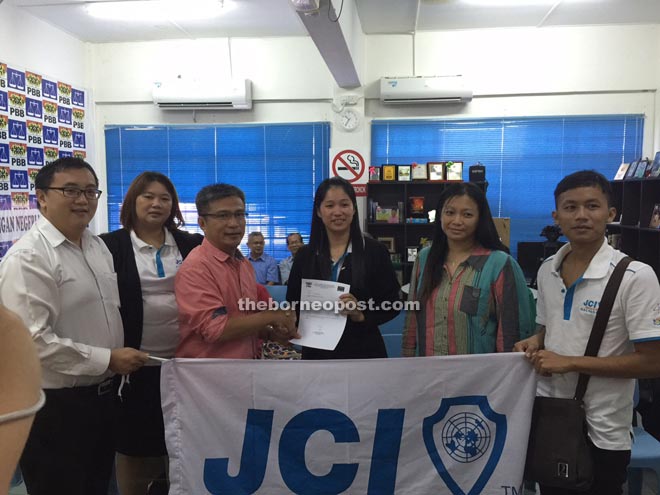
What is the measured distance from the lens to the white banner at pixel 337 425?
177 centimetres

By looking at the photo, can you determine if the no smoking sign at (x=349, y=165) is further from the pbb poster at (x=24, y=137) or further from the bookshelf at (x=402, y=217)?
the pbb poster at (x=24, y=137)

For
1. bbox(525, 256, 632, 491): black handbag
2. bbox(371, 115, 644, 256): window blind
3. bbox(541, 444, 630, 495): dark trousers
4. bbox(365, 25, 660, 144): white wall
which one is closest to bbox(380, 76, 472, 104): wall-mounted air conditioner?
bbox(365, 25, 660, 144): white wall

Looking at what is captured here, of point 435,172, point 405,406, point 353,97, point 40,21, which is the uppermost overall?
point 40,21

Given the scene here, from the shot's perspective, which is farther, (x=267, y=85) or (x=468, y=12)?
(x=267, y=85)

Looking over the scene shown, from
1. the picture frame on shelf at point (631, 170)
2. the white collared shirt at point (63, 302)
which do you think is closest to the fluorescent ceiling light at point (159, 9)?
the white collared shirt at point (63, 302)

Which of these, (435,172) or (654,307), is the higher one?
(435,172)

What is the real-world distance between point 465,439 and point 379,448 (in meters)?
0.32

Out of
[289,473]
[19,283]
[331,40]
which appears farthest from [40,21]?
[289,473]

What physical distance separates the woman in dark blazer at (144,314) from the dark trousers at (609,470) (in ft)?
5.45

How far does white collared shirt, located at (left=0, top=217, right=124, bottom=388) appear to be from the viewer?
1.54 meters

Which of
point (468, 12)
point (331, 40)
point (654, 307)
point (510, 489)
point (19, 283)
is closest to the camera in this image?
point (654, 307)

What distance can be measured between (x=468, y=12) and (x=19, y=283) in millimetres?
5357

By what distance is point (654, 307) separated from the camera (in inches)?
56.0

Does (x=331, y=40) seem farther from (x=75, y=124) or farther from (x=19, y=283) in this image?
(x=75, y=124)
